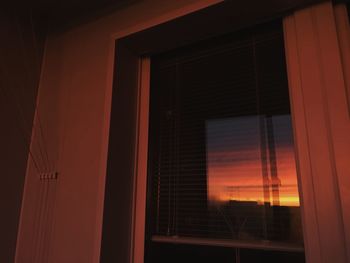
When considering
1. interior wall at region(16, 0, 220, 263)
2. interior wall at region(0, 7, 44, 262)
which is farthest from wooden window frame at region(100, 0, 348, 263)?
interior wall at region(0, 7, 44, 262)

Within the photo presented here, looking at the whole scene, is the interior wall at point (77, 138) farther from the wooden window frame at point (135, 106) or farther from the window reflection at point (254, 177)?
the window reflection at point (254, 177)

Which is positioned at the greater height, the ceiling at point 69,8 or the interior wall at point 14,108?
the ceiling at point 69,8

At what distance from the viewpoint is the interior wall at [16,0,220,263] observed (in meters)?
1.31

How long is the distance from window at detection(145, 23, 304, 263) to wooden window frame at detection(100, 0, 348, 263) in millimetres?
59

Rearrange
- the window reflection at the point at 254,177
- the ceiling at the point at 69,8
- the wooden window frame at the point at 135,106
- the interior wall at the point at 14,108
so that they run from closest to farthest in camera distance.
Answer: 1. the window reflection at the point at 254,177
2. the wooden window frame at the point at 135,106
3. the interior wall at the point at 14,108
4. the ceiling at the point at 69,8

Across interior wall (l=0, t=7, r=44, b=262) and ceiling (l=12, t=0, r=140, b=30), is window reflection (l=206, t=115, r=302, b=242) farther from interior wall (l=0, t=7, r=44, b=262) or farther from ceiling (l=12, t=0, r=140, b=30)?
interior wall (l=0, t=7, r=44, b=262)

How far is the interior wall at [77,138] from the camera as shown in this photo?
131 cm

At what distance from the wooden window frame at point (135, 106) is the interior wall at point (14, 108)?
552 mm

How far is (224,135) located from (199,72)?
36cm

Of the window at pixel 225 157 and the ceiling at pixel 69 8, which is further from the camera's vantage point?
the ceiling at pixel 69 8

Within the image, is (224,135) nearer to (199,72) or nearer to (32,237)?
(199,72)

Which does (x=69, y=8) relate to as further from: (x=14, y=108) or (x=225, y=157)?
(x=225, y=157)

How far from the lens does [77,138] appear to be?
1.47m

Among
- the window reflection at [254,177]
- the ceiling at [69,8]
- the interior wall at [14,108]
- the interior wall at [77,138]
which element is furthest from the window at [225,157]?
the interior wall at [14,108]
